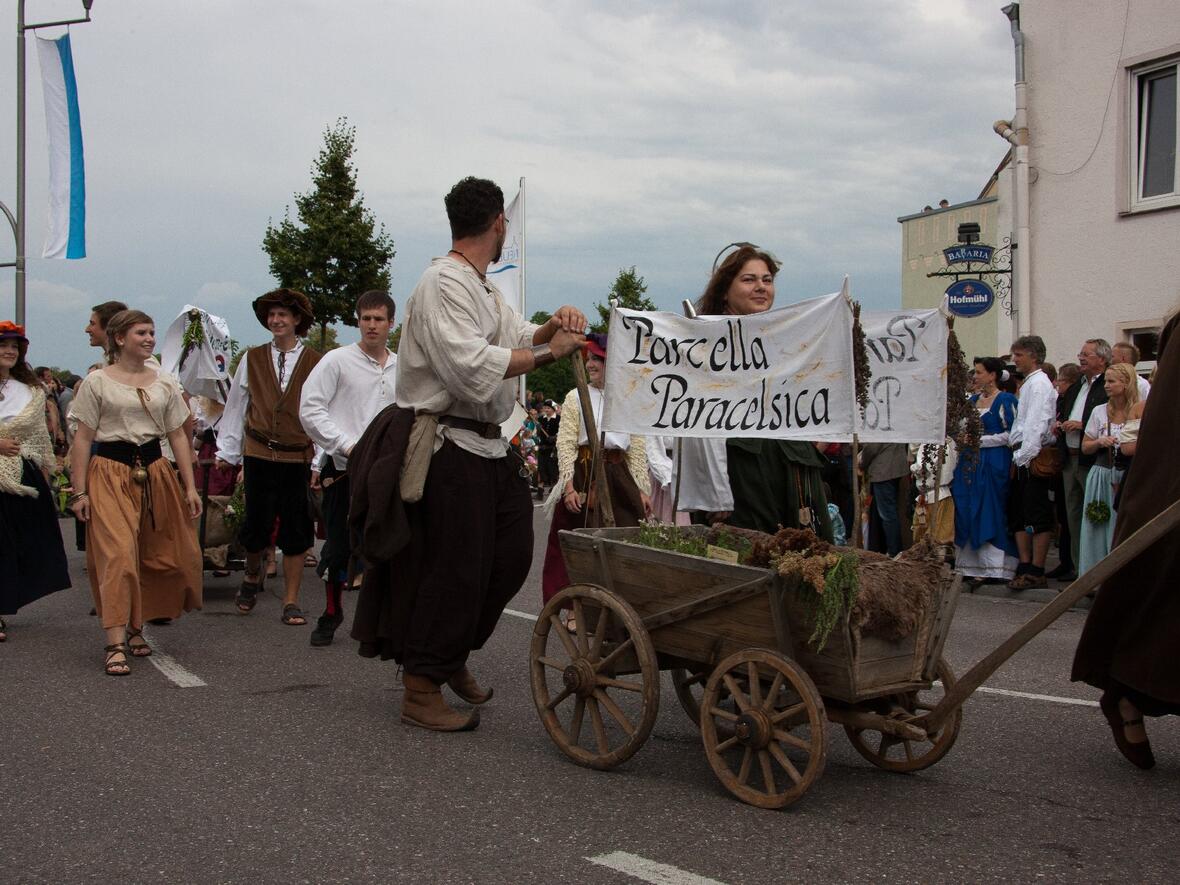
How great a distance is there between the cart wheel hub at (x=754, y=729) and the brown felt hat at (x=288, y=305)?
18.6 ft

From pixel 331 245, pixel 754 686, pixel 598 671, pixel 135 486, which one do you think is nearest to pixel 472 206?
pixel 598 671

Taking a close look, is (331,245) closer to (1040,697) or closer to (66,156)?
(66,156)

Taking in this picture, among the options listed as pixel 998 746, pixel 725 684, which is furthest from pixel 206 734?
pixel 998 746

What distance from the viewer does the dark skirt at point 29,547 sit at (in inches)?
331

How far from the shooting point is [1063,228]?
57.4 feet

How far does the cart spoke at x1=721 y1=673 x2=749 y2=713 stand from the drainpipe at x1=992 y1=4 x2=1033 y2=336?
572 inches

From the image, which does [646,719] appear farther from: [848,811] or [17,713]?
[17,713]

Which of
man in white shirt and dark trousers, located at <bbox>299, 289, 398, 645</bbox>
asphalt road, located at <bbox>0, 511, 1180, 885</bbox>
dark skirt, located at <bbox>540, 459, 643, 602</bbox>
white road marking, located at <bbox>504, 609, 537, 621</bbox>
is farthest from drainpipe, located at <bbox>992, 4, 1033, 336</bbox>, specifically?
asphalt road, located at <bbox>0, 511, 1180, 885</bbox>

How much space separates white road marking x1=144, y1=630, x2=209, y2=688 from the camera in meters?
6.68

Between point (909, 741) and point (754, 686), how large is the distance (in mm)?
775

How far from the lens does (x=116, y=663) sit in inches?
274

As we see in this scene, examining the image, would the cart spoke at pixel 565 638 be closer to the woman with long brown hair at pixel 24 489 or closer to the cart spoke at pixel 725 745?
the cart spoke at pixel 725 745

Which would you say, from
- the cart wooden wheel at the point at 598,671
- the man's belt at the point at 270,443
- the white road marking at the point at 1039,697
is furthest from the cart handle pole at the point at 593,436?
the man's belt at the point at 270,443

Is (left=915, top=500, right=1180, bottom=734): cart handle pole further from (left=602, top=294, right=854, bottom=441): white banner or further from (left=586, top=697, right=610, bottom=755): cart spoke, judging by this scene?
(left=586, top=697, right=610, bottom=755): cart spoke
